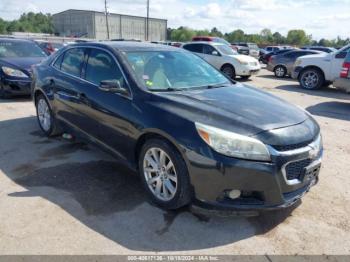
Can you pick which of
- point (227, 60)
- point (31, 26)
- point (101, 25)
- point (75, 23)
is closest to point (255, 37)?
point (101, 25)

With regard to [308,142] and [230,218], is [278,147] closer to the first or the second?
[308,142]

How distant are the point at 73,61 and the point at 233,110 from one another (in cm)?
266

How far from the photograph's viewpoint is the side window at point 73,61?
15.8ft

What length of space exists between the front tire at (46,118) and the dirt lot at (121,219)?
0.71 meters

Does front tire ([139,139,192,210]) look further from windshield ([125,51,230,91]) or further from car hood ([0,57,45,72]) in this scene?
car hood ([0,57,45,72])

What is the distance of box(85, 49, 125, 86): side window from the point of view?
4.11 m

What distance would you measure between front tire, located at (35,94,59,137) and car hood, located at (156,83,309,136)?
8.42 ft

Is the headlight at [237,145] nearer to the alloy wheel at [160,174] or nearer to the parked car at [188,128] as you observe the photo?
the parked car at [188,128]

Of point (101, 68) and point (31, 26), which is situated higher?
point (101, 68)

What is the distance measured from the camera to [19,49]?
9.88 meters

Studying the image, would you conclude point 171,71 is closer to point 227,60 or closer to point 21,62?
point 21,62

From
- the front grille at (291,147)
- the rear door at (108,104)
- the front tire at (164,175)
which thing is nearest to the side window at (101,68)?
the rear door at (108,104)

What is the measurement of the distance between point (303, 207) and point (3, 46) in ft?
29.8

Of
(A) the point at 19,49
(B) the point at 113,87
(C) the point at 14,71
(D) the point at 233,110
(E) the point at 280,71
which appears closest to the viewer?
(D) the point at 233,110
